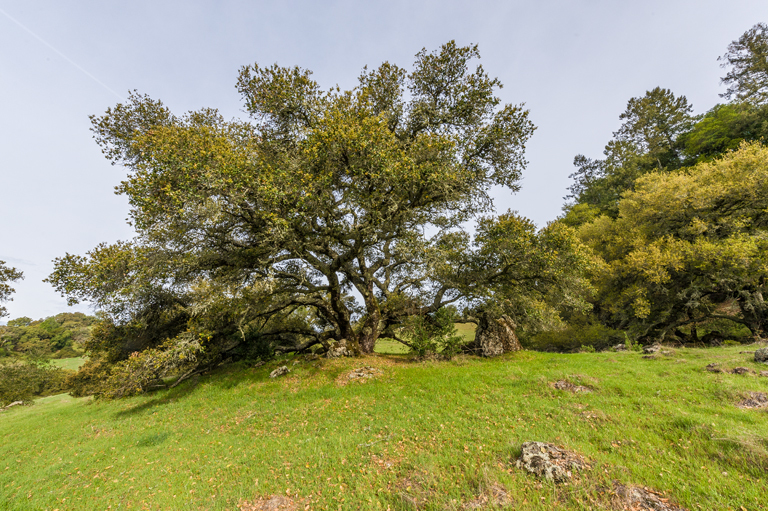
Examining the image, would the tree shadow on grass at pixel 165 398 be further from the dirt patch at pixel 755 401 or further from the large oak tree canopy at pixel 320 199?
the dirt patch at pixel 755 401

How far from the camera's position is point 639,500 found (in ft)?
14.7

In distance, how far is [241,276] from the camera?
13461mm

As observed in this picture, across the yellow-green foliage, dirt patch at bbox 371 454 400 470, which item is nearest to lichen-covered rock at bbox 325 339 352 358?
dirt patch at bbox 371 454 400 470

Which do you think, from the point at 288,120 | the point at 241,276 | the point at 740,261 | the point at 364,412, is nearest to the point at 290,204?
the point at 241,276

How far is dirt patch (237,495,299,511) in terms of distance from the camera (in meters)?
5.62

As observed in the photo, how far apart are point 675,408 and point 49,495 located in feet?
55.2

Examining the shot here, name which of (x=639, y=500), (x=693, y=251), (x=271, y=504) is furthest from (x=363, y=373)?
(x=693, y=251)

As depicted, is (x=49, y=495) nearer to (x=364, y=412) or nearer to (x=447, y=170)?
(x=364, y=412)

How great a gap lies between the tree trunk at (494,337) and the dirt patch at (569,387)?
5770 millimetres

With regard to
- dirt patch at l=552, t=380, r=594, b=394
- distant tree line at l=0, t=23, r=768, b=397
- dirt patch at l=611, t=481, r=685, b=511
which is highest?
distant tree line at l=0, t=23, r=768, b=397

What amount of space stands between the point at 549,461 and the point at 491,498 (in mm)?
1497

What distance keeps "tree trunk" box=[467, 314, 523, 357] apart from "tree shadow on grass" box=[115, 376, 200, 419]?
1644 cm

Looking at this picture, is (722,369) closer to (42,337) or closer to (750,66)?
(750,66)

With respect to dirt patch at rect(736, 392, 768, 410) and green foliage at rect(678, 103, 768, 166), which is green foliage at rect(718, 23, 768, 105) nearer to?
green foliage at rect(678, 103, 768, 166)
